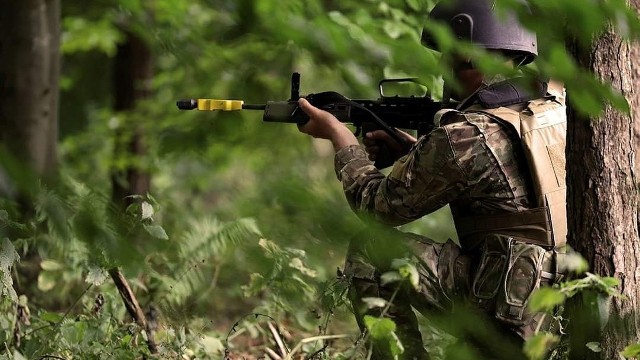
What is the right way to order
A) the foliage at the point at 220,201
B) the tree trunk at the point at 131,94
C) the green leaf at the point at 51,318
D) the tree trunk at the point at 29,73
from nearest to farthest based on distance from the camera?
the foliage at the point at 220,201 → the green leaf at the point at 51,318 → the tree trunk at the point at 29,73 → the tree trunk at the point at 131,94

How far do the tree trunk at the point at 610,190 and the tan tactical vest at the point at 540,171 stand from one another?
395mm

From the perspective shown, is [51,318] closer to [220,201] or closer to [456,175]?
[456,175]

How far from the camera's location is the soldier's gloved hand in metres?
3.72

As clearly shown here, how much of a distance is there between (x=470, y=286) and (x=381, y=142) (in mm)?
715

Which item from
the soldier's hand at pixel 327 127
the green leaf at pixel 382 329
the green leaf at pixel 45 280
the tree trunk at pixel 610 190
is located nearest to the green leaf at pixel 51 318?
the green leaf at pixel 45 280

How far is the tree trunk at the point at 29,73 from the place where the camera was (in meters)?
4.05

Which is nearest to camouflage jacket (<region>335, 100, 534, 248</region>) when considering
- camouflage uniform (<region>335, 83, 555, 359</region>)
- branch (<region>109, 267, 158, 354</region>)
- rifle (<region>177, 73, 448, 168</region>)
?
camouflage uniform (<region>335, 83, 555, 359</region>)

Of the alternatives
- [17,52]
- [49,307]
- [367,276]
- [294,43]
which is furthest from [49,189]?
[49,307]

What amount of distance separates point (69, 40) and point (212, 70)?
500 centimetres

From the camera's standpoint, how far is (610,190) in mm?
2799

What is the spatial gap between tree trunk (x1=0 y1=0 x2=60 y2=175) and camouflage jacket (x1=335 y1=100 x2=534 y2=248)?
165 cm

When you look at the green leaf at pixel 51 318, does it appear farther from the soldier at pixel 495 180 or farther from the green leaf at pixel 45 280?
the soldier at pixel 495 180

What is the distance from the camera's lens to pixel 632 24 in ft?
4.10

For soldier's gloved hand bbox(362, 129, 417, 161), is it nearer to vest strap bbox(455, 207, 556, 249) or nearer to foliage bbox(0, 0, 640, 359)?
foliage bbox(0, 0, 640, 359)
